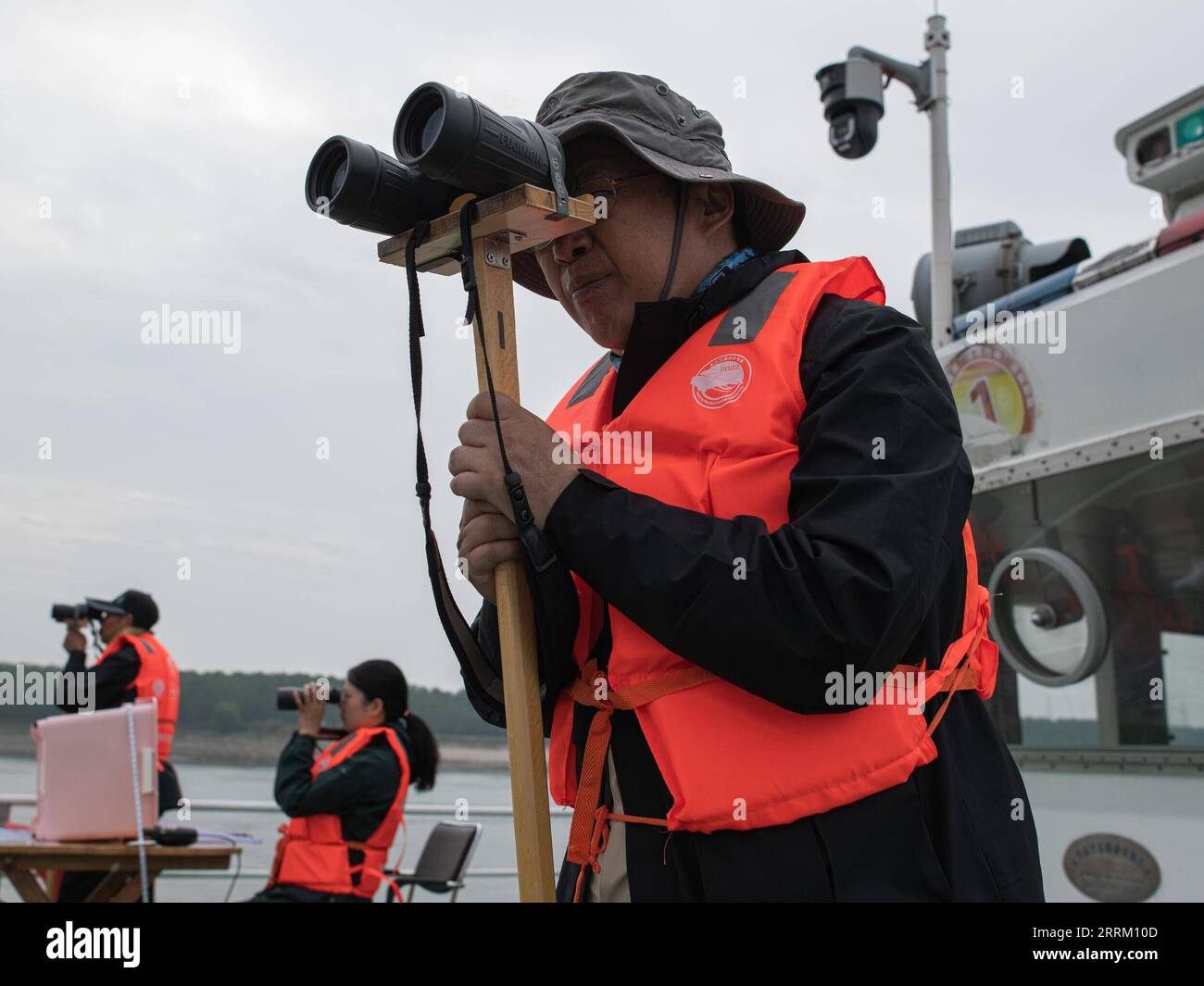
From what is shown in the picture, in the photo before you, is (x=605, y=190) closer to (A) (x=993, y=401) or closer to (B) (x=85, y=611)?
(A) (x=993, y=401)

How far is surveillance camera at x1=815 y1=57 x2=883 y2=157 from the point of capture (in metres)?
5.56

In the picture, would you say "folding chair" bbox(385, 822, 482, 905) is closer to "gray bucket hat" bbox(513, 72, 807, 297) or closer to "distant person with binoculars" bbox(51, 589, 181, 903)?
"distant person with binoculars" bbox(51, 589, 181, 903)

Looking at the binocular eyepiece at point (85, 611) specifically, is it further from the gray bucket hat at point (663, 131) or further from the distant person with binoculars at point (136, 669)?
the gray bucket hat at point (663, 131)

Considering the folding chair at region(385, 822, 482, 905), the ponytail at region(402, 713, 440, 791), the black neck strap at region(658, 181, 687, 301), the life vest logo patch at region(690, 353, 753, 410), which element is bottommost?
the folding chair at region(385, 822, 482, 905)

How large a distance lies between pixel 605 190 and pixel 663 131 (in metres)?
0.14

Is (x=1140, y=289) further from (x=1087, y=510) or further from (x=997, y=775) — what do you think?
(x=997, y=775)

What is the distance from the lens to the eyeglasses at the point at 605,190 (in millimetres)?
1552

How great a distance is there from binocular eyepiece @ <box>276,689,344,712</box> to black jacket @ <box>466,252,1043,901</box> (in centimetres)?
455

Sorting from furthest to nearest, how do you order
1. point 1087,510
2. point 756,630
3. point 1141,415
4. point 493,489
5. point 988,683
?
point 1087,510, point 1141,415, point 988,683, point 493,489, point 756,630

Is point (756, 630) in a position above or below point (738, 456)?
below

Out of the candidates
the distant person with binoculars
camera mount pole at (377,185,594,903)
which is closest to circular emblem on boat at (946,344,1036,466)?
camera mount pole at (377,185,594,903)
